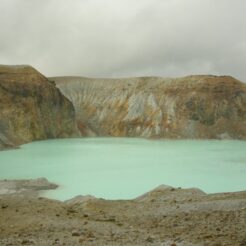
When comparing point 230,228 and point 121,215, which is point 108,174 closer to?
point 121,215

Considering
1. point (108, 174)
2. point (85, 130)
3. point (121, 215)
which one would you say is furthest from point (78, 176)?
point (85, 130)

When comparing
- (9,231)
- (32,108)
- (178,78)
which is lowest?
(9,231)

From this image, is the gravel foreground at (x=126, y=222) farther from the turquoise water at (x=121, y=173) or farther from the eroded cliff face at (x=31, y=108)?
the eroded cliff face at (x=31, y=108)

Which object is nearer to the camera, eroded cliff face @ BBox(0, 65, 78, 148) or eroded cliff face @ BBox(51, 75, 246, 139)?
eroded cliff face @ BBox(0, 65, 78, 148)

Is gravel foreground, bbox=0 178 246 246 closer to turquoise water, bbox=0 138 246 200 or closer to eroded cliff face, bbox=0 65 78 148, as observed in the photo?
turquoise water, bbox=0 138 246 200

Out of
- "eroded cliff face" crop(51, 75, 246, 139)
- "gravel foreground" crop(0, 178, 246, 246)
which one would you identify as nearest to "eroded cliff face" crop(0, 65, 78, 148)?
"eroded cliff face" crop(51, 75, 246, 139)
